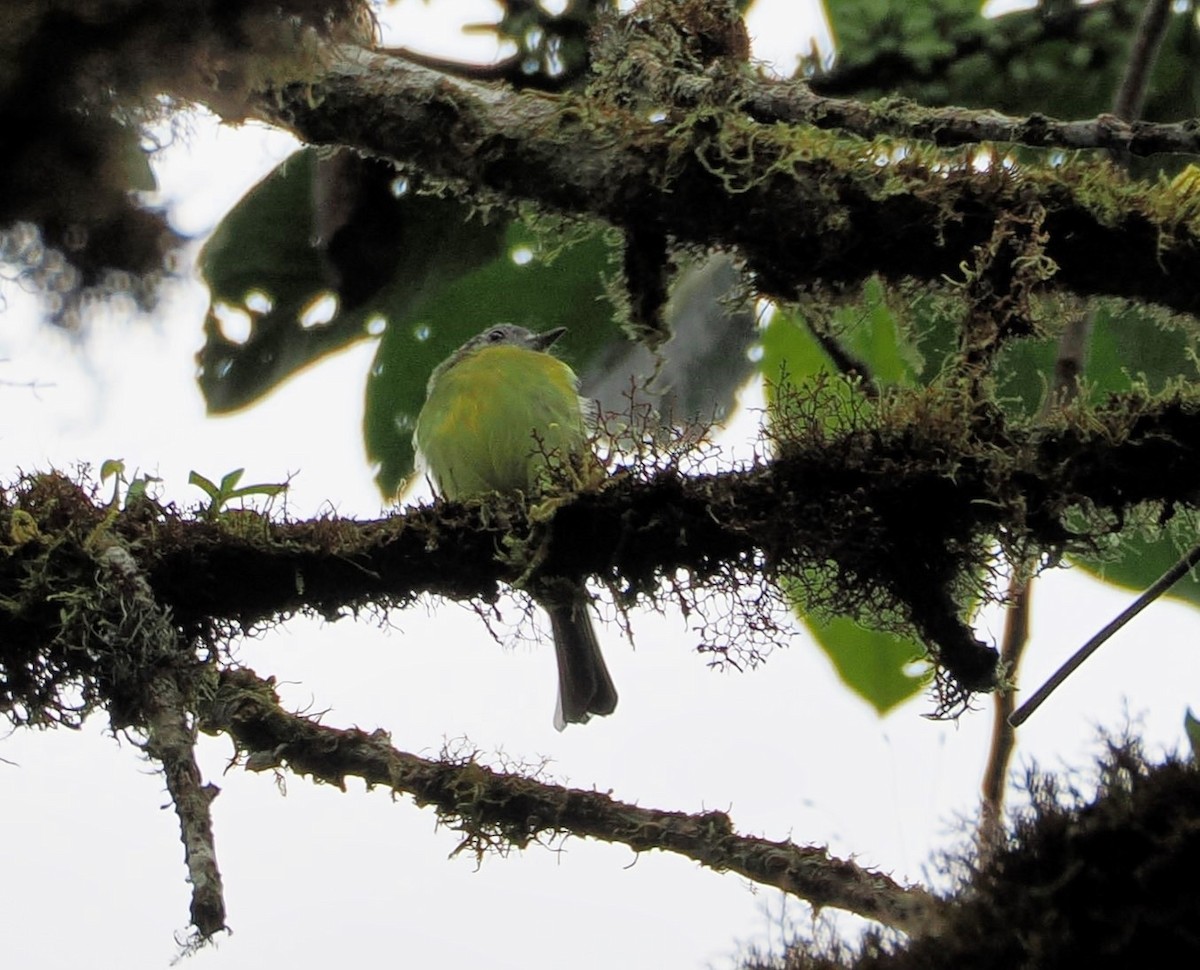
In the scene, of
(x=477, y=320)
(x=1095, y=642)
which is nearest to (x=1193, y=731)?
(x=1095, y=642)

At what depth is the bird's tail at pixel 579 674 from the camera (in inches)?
142

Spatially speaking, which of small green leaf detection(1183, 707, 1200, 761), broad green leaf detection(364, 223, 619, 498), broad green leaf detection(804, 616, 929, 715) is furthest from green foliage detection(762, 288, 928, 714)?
small green leaf detection(1183, 707, 1200, 761)

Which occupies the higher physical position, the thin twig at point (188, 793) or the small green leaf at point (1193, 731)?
the thin twig at point (188, 793)

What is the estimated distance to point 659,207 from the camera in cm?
209

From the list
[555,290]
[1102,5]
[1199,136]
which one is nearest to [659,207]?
[1199,136]

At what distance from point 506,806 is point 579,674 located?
1.47m

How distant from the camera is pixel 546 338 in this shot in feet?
11.9

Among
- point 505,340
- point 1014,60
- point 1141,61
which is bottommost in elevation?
point 1141,61

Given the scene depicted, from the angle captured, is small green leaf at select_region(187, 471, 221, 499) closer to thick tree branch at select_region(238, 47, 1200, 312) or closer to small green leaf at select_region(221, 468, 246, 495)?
small green leaf at select_region(221, 468, 246, 495)

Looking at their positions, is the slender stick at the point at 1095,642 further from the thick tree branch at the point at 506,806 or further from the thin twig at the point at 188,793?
the thin twig at the point at 188,793

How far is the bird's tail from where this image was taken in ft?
11.8

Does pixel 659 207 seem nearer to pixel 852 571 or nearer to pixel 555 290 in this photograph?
pixel 852 571

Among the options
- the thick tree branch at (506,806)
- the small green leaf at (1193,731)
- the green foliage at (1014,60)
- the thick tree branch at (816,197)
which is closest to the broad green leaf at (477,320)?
the green foliage at (1014,60)

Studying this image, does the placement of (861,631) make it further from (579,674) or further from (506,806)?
(506,806)
